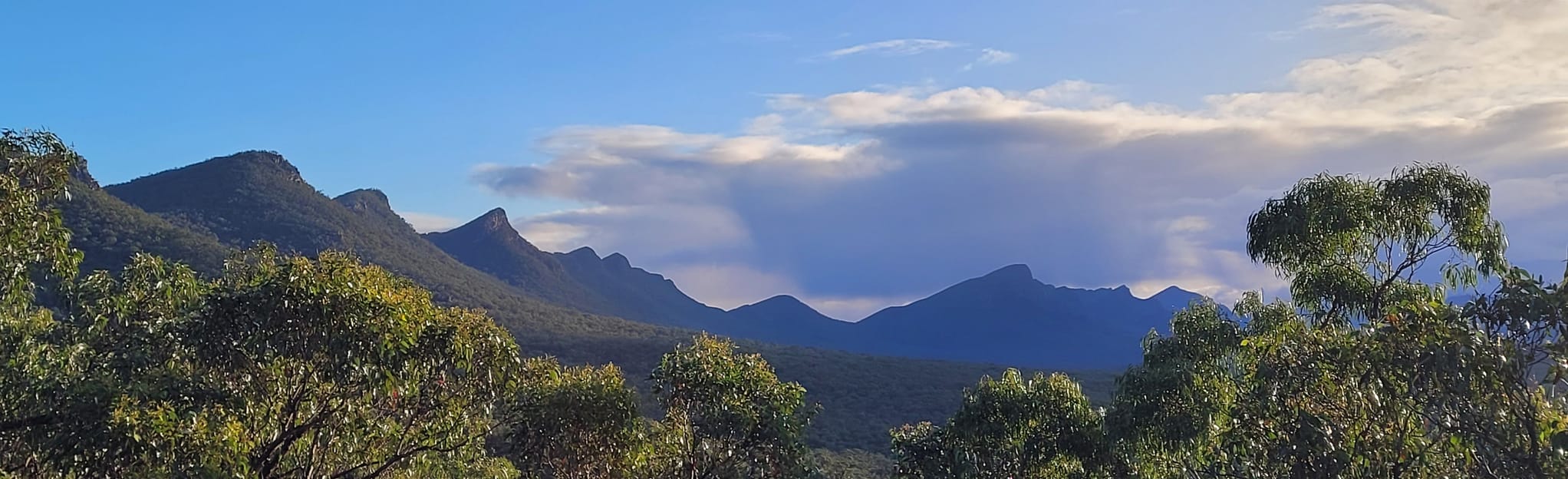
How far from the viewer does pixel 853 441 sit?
48188mm

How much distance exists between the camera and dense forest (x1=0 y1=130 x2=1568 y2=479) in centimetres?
730

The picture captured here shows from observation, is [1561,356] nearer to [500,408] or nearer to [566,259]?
[500,408]

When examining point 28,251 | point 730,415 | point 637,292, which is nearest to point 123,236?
point 730,415

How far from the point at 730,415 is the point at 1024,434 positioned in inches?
178

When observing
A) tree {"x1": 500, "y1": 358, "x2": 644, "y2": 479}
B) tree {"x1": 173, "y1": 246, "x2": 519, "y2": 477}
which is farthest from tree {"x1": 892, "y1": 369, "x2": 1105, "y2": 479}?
tree {"x1": 173, "y1": 246, "x2": 519, "y2": 477}

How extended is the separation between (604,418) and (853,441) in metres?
37.4

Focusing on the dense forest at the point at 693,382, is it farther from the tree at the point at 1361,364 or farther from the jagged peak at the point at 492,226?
the jagged peak at the point at 492,226

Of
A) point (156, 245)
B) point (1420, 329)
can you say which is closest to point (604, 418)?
point (1420, 329)

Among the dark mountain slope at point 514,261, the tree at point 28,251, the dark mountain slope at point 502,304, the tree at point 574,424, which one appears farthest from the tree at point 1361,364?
the dark mountain slope at point 514,261

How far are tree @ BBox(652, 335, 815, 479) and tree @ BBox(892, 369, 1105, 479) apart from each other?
3.07 meters

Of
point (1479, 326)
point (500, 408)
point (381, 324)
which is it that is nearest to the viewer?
point (1479, 326)

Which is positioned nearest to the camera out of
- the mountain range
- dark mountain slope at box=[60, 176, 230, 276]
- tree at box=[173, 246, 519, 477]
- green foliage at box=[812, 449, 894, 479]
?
tree at box=[173, 246, 519, 477]

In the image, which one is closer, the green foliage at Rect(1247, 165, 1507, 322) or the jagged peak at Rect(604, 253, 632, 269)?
the green foliage at Rect(1247, 165, 1507, 322)

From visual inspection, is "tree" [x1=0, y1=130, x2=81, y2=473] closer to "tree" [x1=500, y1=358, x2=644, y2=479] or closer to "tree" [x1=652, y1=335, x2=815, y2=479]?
"tree" [x1=500, y1=358, x2=644, y2=479]
